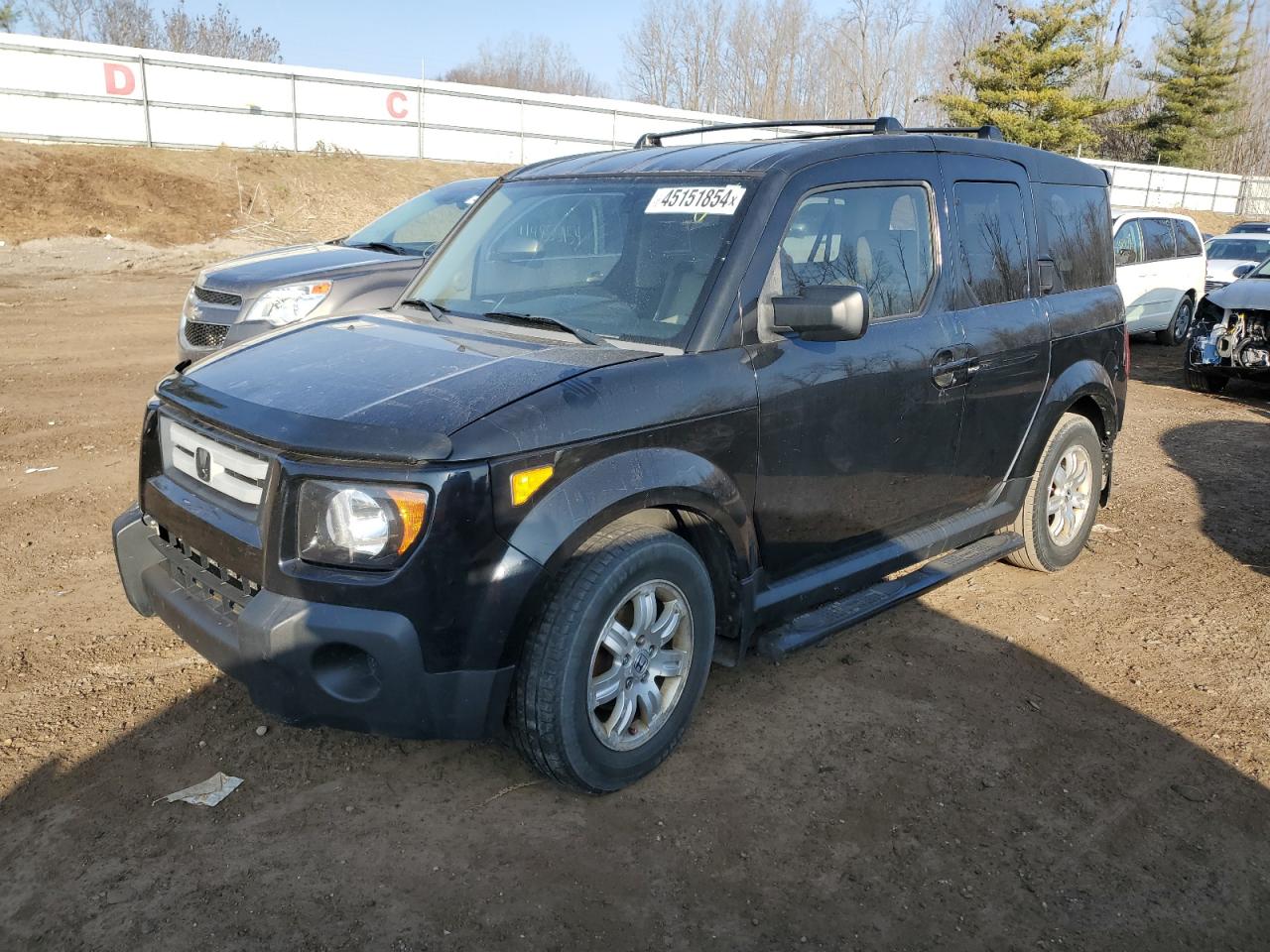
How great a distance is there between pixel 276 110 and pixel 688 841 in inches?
1133

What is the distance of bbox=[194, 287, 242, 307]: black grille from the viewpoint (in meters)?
7.76

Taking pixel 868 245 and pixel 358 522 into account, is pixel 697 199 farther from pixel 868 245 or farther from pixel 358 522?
pixel 358 522

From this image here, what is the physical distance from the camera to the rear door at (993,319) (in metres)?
4.48

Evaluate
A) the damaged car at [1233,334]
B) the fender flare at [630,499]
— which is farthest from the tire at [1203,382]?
the fender flare at [630,499]

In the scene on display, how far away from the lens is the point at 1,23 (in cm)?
3600

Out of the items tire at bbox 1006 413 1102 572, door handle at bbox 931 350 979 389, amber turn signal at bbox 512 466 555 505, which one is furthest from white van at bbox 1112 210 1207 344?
amber turn signal at bbox 512 466 555 505

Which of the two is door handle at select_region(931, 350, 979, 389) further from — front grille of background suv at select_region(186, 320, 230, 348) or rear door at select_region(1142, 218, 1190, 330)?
rear door at select_region(1142, 218, 1190, 330)

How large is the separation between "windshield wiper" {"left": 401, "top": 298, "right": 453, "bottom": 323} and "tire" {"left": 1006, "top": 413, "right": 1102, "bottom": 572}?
Result: 9.95 ft

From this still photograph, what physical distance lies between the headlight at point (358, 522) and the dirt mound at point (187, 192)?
2079 cm

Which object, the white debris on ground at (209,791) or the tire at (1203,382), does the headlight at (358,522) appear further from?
the tire at (1203,382)

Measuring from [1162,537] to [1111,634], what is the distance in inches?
69.8

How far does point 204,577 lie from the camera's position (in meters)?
3.24

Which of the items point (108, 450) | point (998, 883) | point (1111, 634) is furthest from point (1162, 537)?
point (108, 450)

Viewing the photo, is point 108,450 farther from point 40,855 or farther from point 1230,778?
point 1230,778
